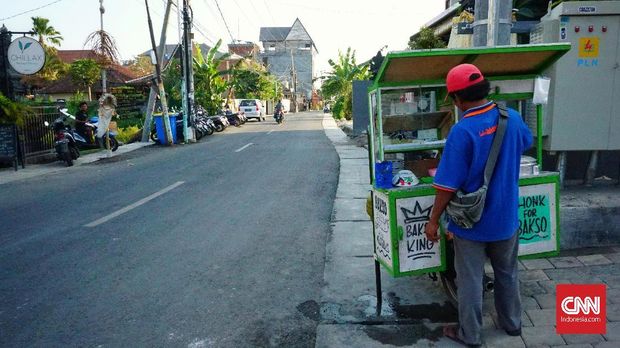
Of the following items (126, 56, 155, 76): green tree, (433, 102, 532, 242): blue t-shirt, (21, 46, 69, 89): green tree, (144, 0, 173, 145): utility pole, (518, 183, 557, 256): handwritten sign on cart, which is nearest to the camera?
(433, 102, 532, 242): blue t-shirt

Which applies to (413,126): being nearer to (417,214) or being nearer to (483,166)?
(417,214)

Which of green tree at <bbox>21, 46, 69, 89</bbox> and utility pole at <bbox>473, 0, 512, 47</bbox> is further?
green tree at <bbox>21, 46, 69, 89</bbox>

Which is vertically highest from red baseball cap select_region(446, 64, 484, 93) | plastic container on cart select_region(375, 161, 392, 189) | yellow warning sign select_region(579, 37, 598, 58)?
yellow warning sign select_region(579, 37, 598, 58)

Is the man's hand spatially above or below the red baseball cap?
below

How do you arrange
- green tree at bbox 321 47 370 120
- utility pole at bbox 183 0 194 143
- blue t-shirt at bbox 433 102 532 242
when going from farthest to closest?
green tree at bbox 321 47 370 120 < utility pole at bbox 183 0 194 143 < blue t-shirt at bbox 433 102 532 242

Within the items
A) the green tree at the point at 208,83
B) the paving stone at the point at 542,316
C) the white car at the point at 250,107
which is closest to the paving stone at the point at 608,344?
the paving stone at the point at 542,316

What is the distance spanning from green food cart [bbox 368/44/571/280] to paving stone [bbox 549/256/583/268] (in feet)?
3.10

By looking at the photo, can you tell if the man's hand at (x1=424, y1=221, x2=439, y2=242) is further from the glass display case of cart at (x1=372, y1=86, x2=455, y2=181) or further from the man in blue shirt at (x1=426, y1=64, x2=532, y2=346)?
the glass display case of cart at (x1=372, y1=86, x2=455, y2=181)

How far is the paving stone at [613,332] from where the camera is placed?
10.5ft

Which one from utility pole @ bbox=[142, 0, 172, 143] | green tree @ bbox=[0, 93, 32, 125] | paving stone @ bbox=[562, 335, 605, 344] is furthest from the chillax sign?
paving stone @ bbox=[562, 335, 605, 344]

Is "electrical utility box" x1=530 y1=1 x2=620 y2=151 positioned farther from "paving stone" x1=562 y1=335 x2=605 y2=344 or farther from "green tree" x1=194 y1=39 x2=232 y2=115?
"green tree" x1=194 y1=39 x2=232 y2=115

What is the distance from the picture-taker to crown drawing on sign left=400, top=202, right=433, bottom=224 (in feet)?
11.4

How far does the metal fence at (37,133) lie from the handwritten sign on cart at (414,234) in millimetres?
12946

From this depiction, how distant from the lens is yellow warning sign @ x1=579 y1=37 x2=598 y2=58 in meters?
5.55
